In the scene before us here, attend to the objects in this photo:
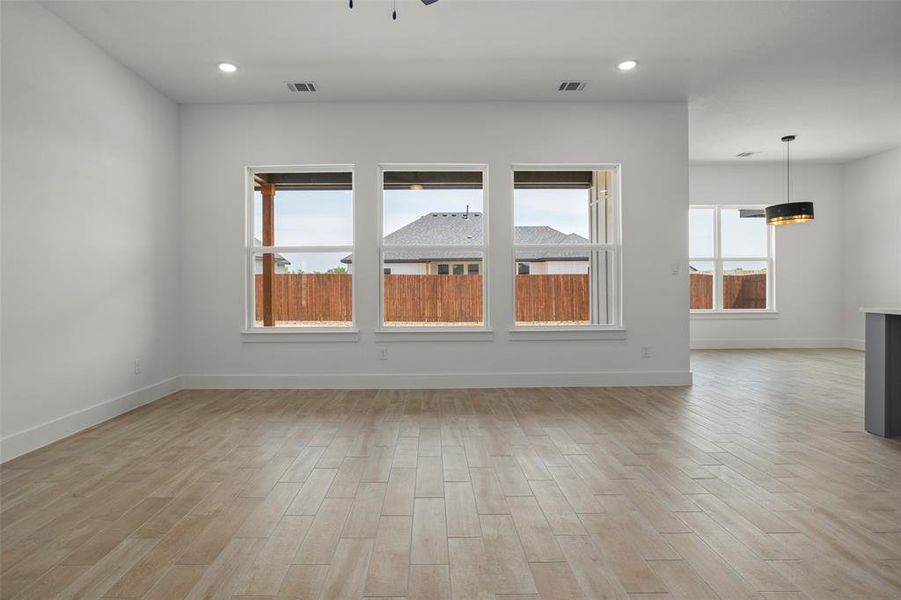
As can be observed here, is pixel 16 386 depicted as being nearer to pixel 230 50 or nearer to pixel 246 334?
pixel 246 334

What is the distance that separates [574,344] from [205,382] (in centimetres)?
401

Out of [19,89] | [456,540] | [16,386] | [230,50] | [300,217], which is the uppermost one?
[230,50]

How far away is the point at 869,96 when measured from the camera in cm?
545

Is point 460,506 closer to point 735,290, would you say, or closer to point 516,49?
point 516,49

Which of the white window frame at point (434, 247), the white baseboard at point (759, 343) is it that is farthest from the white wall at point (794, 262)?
the white window frame at point (434, 247)

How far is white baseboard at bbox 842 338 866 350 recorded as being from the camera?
822 cm

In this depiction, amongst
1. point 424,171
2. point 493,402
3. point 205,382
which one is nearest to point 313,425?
point 493,402

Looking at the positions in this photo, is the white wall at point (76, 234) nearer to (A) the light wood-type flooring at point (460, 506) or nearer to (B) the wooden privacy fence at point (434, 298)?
(A) the light wood-type flooring at point (460, 506)

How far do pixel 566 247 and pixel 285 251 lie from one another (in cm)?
315

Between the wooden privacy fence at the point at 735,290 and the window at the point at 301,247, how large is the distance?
6281 mm

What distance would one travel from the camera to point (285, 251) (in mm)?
5590

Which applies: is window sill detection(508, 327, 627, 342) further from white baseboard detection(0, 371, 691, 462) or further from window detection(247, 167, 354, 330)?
window detection(247, 167, 354, 330)

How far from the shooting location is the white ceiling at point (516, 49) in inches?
146

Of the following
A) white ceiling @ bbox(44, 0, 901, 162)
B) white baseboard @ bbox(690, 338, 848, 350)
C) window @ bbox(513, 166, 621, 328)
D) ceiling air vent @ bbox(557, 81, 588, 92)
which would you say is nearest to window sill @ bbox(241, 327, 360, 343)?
window @ bbox(513, 166, 621, 328)
